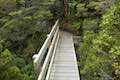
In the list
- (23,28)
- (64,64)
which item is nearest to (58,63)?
(64,64)

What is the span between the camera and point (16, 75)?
8586 mm

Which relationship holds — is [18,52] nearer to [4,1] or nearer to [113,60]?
[4,1]

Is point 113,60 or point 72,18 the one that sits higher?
point 113,60

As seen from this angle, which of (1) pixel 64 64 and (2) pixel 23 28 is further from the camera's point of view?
(2) pixel 23 28

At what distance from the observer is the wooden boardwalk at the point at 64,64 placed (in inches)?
284

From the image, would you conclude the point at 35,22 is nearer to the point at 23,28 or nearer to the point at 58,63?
the point at 23,28

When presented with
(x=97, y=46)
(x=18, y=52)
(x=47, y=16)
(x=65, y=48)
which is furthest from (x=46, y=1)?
(x=97, y=46)

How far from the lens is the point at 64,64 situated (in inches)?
338

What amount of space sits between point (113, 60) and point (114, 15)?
1.10 m

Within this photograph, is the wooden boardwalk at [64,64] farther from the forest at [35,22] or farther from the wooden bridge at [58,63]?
the forest at [35,22]

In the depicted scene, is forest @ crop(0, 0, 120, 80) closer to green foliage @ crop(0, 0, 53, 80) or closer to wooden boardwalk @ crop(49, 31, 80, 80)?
green foliage @ crop(0, 0, 53, 80)

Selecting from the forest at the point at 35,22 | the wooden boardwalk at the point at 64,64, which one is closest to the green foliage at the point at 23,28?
the forest at the point at 35,22

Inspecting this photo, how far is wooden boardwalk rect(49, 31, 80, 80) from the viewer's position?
7.22 m

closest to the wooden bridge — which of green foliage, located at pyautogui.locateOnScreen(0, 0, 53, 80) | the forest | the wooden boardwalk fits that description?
the wooden boardwalk
